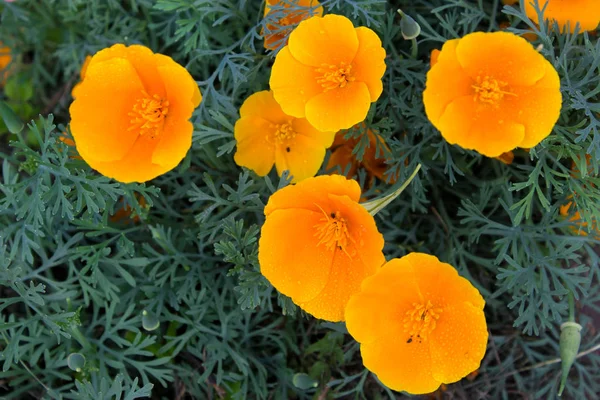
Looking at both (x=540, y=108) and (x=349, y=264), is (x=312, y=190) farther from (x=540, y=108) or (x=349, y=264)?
(x=540, y=108)

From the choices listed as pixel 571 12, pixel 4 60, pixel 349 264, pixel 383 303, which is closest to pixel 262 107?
pixel 349 264

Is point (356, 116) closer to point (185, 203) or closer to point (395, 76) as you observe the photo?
point (395, 76)

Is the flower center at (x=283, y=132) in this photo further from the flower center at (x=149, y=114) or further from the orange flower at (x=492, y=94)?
the orange flower at (x=492, y=94)

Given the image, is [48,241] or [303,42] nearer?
[303,42]

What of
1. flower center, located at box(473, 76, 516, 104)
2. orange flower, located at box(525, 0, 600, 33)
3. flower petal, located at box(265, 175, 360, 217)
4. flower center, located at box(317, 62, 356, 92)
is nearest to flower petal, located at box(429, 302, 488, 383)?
flower petal, located at box(265, 175, 360, 217)

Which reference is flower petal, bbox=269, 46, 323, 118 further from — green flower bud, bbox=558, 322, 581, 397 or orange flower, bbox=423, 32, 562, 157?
green flower bud, bbox=558, 322, 581, 397

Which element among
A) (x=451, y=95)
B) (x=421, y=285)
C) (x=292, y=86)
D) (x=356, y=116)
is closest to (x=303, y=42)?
(x=292, y=86)
